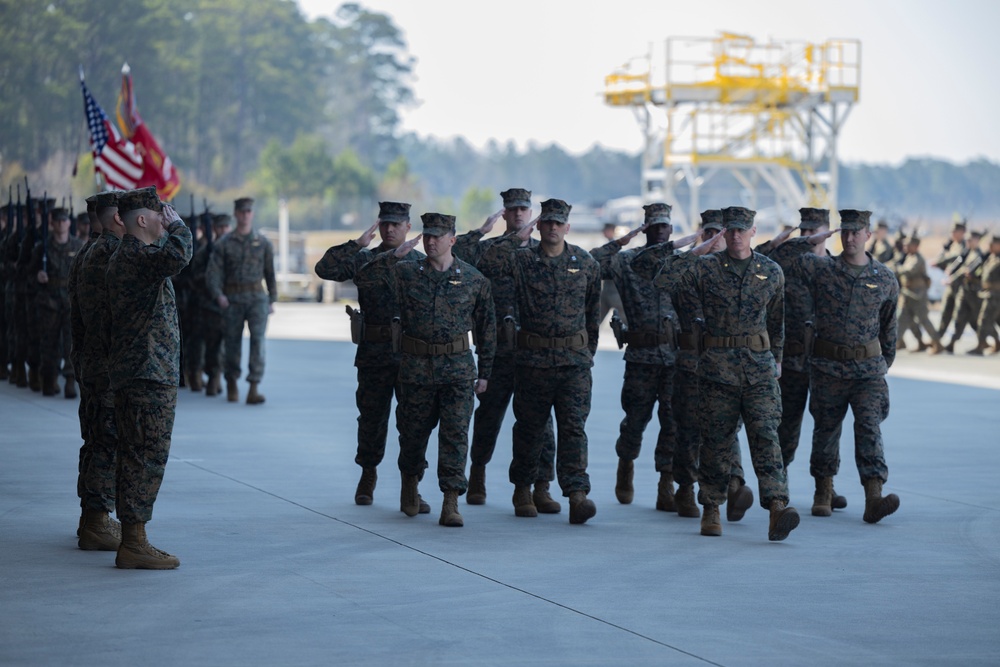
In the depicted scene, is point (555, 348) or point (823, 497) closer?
point (555, 348)

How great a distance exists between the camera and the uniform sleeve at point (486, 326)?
986cm

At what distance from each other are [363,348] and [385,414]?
1.51ft

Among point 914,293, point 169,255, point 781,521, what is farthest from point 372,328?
point 914,293

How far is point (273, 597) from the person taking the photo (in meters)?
7.56

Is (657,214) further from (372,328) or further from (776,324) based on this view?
(372,328)

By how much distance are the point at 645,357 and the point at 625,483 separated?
91 centimetres

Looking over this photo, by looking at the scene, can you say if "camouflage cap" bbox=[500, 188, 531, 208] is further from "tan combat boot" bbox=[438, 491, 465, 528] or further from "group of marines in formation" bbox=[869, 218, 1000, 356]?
"group of marines in formation" bbox=[869, 218, 1000, 356]

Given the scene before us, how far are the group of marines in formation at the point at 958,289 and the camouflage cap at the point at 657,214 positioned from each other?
1512 centimetres

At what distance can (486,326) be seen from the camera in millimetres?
9891

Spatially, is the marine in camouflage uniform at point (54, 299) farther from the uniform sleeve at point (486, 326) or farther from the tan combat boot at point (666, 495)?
the tan combat boot at point (666, 495)

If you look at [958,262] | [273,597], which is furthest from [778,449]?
[958,262]

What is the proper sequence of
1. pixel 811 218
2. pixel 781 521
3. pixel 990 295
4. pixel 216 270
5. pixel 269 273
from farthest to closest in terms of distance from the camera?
pixel 990 295 < pixel 216 270 < pixel 269 273 < pixel 811 218 < pixel 781 521

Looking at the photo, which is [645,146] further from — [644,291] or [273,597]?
[273,597]

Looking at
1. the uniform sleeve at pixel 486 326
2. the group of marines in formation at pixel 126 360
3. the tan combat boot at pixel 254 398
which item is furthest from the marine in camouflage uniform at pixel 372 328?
the tan combat boot at pixel 254 398
